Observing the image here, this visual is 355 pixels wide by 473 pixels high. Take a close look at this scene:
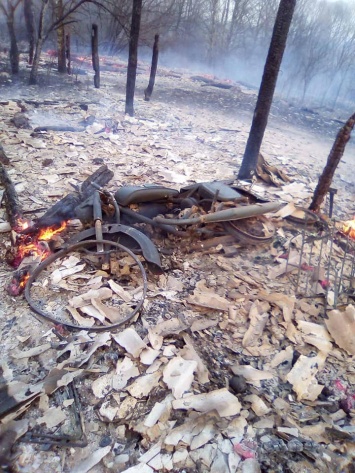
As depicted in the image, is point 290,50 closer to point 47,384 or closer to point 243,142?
point 243,142

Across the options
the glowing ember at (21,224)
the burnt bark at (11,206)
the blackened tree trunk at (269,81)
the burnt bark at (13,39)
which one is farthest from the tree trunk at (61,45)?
the glowing ember at (21,224)

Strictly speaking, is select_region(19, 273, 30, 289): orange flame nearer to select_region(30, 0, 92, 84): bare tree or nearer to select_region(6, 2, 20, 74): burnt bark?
select_region(30, 0, 92, 84): bare tree

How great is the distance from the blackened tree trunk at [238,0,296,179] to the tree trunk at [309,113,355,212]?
7.76 ft

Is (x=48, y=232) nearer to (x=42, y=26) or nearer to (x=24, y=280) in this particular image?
(x=24, y=280)

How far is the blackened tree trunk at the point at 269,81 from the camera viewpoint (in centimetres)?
698

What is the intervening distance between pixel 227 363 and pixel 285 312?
110 cm

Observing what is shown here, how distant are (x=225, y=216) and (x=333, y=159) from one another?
7.92 feet

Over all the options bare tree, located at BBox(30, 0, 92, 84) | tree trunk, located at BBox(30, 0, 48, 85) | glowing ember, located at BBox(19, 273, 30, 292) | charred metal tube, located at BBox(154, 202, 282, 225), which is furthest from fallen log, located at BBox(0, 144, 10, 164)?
tree trunk, located at BBox(30, 0, 48, 85)

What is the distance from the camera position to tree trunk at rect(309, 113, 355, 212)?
551cm

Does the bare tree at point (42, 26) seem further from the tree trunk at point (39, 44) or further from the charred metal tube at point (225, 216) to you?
the charred metal tube at point (225, 216)

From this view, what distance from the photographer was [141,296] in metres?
4.12

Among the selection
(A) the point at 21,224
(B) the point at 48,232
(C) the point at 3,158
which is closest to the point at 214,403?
(B) the point at 48,232

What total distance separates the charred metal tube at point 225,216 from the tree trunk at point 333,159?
4.95 ft

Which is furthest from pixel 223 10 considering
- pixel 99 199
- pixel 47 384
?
pixel 47 384
